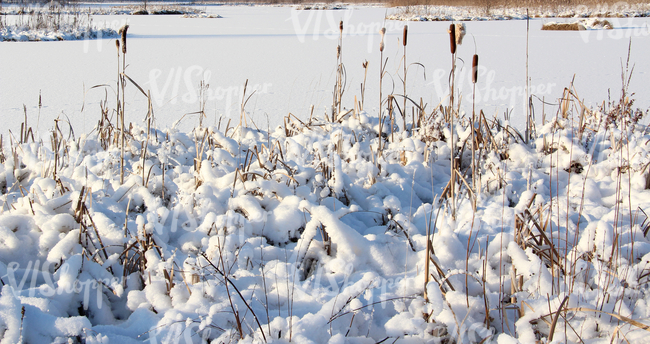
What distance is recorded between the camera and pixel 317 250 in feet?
4.38

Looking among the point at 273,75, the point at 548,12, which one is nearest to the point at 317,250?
the point at 273,75

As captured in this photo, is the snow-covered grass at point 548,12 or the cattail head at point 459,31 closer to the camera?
the cattail head at point 459,31

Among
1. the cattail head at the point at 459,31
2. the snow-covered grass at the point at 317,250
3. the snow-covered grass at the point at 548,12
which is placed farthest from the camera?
the snow-covered grass at the point at 548,12

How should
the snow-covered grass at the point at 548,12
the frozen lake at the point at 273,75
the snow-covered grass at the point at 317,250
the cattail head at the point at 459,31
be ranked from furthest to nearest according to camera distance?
the snow-covered grass at the point at 548,12
the frozen lake at the point at 273,75
the cattail head at the point at 459,31
the snow-covered grass at the point at 317,250

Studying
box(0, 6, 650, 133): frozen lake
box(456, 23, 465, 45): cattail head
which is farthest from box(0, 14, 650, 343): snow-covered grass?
box(0, 6, 650, 133): frozen lake

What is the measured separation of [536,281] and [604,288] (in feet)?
0.48

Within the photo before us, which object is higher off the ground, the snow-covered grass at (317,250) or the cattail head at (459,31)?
the cattail head at (459,31)

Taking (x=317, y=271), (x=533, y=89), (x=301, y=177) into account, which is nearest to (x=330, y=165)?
(x=301, y=177)

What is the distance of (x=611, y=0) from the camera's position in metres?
18.3

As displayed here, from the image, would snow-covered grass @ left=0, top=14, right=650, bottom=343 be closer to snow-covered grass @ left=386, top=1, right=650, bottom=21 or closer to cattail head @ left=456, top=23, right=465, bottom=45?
cattail head @ left=456, top=23, right=465, bottom=45

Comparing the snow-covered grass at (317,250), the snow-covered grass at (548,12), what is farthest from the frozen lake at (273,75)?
the snow-covered grass at (548,12)

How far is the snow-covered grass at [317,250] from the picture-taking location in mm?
992

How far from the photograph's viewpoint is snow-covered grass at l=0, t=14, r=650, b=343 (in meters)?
0.99

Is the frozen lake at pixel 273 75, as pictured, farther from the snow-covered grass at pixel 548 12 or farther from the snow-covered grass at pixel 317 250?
the snow-covered grass at pixel 548 12
